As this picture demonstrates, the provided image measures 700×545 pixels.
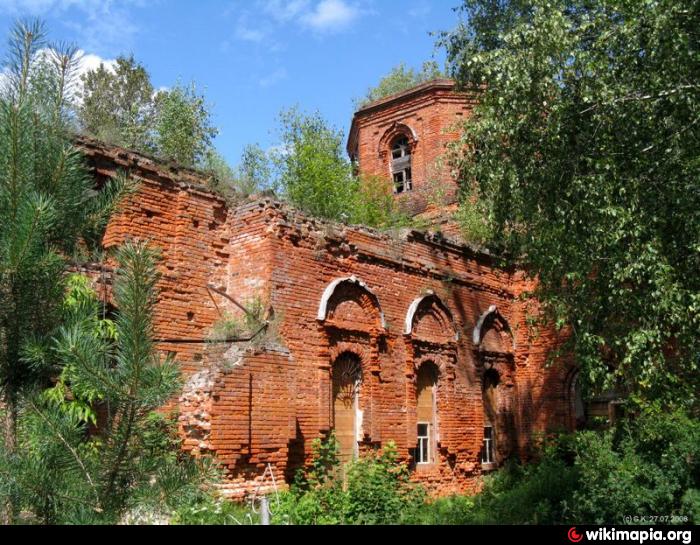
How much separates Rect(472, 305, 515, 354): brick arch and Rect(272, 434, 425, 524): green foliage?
4579 mm

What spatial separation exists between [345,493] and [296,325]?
2.69m

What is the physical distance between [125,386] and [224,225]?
920 centimetres

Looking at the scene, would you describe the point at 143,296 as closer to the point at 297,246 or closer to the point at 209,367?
the point at 209,367

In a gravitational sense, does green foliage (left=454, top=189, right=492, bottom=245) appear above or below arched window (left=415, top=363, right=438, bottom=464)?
above

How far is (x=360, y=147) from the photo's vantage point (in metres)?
23.3

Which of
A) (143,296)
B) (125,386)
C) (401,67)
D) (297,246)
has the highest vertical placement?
(401,67)

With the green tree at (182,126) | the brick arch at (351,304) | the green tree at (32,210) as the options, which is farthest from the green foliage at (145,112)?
the green tree at (32,210)

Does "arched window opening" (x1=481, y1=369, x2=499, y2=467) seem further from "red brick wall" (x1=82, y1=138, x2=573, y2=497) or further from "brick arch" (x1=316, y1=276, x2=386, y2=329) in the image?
"brick arch" (x1=316, y1=276, x2=386, y2=329)

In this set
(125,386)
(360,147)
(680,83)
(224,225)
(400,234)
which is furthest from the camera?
(360,147)

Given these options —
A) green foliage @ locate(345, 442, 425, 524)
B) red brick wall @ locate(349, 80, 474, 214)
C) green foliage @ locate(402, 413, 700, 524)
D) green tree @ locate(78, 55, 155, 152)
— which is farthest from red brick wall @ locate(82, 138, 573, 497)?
green tree @ locate(78, 55, 155, 152)

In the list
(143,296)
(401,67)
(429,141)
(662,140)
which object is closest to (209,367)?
(662,140)

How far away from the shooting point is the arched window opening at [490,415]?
1548 centimetres

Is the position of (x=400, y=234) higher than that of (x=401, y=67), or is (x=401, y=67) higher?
(x=401, y=67)

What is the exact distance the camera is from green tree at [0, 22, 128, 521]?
2.84 m
